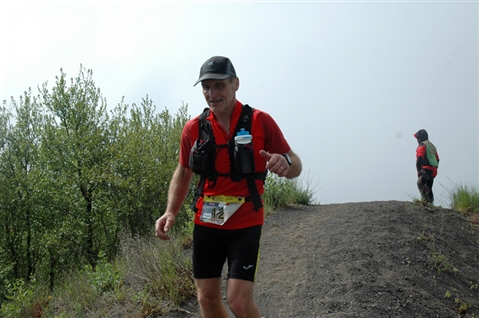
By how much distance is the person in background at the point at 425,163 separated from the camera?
11.5m

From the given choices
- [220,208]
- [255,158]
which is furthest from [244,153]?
[220,208]

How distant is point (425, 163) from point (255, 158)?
921 centimetres

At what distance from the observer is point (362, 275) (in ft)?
20.2

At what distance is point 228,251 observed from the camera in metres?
3.49

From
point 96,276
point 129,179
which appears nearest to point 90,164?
point 129,179

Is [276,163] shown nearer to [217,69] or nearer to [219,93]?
[219,93]

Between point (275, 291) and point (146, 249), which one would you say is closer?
point (275, 291)

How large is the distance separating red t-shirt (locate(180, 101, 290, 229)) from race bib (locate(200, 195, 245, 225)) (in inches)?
1.3

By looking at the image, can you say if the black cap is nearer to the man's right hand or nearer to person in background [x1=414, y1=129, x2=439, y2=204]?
the man's right hand

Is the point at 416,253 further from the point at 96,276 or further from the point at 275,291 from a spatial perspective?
the point at 96,276

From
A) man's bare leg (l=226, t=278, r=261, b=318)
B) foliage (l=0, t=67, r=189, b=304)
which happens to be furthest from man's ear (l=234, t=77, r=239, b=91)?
foliage (l=0, t=67, r=189, b=304)

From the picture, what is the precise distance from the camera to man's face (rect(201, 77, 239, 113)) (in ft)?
11.6

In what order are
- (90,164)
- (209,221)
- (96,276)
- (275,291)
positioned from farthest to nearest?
(90,164)
(96,276)
(275,291)
(209,221)

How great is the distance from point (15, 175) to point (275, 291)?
26.5 metres
